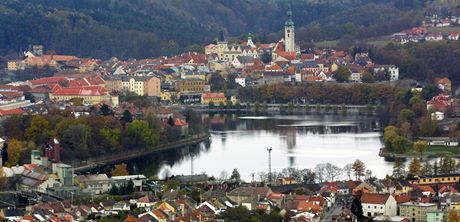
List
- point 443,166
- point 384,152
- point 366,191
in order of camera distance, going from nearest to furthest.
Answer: point 366,191 < point 443,166 < point 384,152

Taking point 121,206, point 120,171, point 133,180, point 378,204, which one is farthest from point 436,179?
point 121,206

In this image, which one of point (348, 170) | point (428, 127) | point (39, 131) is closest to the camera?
point (348, 170)

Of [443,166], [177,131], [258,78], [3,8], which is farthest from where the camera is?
[3,8]

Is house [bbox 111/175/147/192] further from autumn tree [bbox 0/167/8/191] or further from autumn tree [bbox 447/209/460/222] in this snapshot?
autumn tree [bbox 447/209/460/222]

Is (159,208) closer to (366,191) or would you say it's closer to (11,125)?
(366,191)

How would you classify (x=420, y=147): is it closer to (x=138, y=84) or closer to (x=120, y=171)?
(x=120, y=171)

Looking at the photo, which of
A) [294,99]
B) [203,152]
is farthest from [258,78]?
[203,152]
